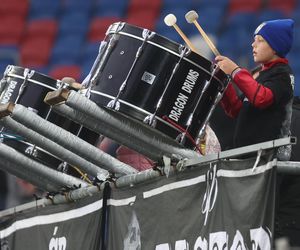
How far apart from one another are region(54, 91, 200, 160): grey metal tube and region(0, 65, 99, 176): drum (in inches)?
34.9

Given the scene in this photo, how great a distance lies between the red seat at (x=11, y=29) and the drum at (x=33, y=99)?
8913mm

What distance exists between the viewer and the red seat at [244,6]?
1273cm

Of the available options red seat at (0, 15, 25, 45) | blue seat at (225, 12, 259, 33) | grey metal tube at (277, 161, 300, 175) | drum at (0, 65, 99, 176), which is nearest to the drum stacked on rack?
grey metal tube at (277, 161, 300, 175)

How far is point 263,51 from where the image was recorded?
16.2 feet

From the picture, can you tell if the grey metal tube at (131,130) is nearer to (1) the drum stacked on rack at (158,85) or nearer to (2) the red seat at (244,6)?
(1) the drum stacked on rack at (158,85)

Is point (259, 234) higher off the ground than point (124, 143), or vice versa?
point (124, 143)

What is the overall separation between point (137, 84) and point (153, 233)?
0.68 meters

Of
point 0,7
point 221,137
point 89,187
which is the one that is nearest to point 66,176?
point 89,187

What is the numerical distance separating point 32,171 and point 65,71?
7995 millimetres

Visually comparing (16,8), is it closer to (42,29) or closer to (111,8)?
(42,29)

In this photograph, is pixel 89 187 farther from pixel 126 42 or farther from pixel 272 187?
pixel 272 187

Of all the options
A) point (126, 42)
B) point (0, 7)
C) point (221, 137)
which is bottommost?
point (221, 137)

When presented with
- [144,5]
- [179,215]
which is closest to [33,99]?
[179,215]

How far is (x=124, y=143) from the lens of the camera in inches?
201
